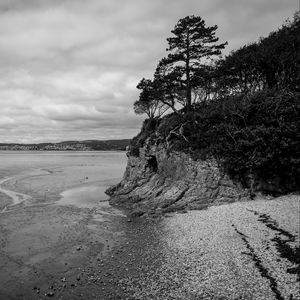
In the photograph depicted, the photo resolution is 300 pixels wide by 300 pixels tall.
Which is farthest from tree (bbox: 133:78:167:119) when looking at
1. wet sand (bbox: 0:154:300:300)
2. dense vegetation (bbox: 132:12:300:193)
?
wet sand (bbox: 0:154:300:300)

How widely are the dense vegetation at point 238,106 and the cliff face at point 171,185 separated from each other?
1.33m

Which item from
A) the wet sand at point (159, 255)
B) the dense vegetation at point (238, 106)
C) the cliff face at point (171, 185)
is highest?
the dense vegetation at point (238, 106)

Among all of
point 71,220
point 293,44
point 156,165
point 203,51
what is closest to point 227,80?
point 203,51

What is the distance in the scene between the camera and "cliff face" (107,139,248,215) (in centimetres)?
2631

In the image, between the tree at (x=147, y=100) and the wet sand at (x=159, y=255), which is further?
the tree at (x=147, y=100)

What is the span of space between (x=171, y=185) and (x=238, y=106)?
38.5 ft

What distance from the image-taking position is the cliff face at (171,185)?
26312 mm

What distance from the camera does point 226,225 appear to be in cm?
1953

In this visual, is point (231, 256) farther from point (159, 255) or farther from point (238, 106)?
point (238, 106)

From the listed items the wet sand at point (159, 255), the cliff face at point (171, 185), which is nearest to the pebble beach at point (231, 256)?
the wet sand at point (159, 255)

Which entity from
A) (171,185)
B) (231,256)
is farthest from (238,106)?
(231,256)

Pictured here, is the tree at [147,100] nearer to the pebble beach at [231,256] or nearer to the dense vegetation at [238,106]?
the dense vegetation at [238,106]

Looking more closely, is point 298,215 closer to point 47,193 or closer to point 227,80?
point 227,80

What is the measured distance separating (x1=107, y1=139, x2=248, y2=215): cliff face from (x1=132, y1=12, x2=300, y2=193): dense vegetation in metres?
1.33
